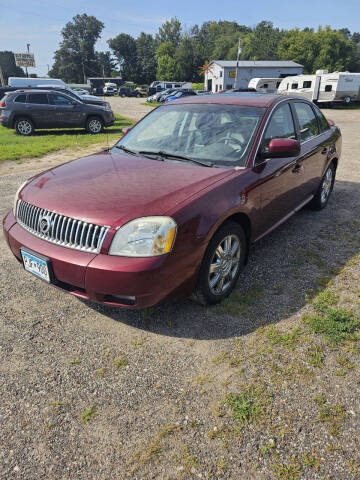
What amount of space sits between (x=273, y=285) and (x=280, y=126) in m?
1.67

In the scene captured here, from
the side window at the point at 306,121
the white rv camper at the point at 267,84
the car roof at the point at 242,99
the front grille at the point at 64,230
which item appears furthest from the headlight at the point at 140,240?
the white rv camper at the point at 267,84

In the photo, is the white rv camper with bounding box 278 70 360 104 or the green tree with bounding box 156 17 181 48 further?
the green tree with bounding box 156 17 181 48

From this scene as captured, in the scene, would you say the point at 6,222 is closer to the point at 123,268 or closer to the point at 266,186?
the point at 123,268

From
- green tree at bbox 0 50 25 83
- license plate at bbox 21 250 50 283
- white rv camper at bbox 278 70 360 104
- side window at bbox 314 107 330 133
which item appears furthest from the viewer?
green tree at bbox 0 50 25 83

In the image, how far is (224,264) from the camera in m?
2.93

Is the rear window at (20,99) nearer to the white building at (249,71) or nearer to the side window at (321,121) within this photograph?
the side window at (321,121)

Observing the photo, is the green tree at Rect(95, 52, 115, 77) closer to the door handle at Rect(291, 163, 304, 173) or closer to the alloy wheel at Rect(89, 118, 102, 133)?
the alloy wheel at Rect(89, 118, 102, 133)

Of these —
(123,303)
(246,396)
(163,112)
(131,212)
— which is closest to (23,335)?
(123,303)

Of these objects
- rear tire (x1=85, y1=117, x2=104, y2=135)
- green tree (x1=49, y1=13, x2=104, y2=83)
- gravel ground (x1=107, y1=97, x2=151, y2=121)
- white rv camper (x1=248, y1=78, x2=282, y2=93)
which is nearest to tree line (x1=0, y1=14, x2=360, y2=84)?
green tree (x1=49, y1=13, x2=104, y2=83)

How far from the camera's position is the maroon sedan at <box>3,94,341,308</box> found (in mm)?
2316

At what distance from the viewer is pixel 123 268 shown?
225 centimetres

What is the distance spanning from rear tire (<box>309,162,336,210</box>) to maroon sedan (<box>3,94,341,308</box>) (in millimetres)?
1053

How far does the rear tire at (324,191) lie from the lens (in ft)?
16.5

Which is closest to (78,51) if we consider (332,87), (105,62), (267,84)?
(105,62)
